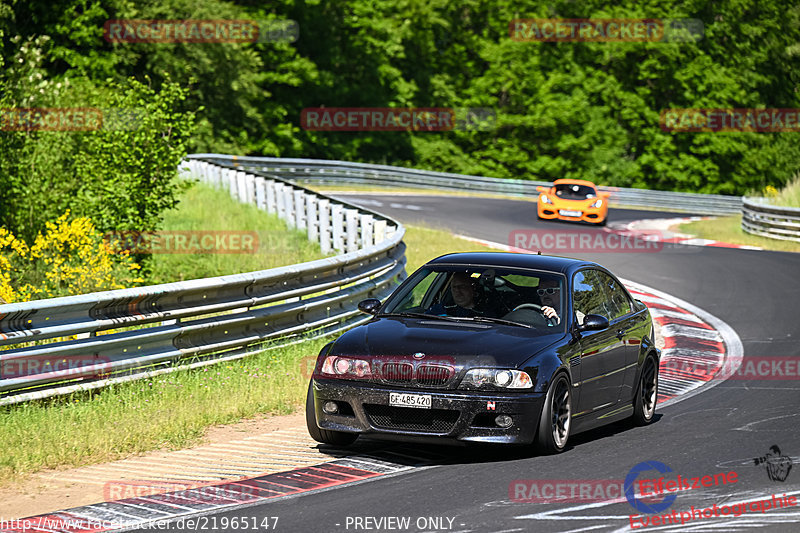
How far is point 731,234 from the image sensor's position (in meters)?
34.0

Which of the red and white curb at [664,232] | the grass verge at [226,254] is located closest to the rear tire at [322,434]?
the grass verge at [226,254]

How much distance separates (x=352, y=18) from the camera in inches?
2456

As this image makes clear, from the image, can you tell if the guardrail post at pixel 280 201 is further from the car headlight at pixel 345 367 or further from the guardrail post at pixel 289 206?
the car headlight at pixel 345 367

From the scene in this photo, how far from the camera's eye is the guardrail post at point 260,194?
2695 cm

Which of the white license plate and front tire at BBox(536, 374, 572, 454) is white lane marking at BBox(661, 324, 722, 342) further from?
the white license plate

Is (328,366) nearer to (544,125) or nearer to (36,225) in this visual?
(36,225)

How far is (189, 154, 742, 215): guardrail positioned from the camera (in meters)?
45.9

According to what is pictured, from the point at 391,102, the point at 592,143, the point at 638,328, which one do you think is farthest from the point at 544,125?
the point at 638,328

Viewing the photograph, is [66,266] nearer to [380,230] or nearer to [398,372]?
[380,230]

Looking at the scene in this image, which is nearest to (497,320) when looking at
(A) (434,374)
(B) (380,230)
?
(A) (434,374)

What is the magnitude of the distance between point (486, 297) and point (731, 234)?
87.7 feet

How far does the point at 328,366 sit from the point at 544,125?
59.4m

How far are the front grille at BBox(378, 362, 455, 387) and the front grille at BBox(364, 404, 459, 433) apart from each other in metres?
0.18

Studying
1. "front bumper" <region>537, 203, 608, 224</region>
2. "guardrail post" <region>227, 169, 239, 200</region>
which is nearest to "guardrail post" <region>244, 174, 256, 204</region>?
"guardrail post" <region>227, 169, 239, 200</region>
